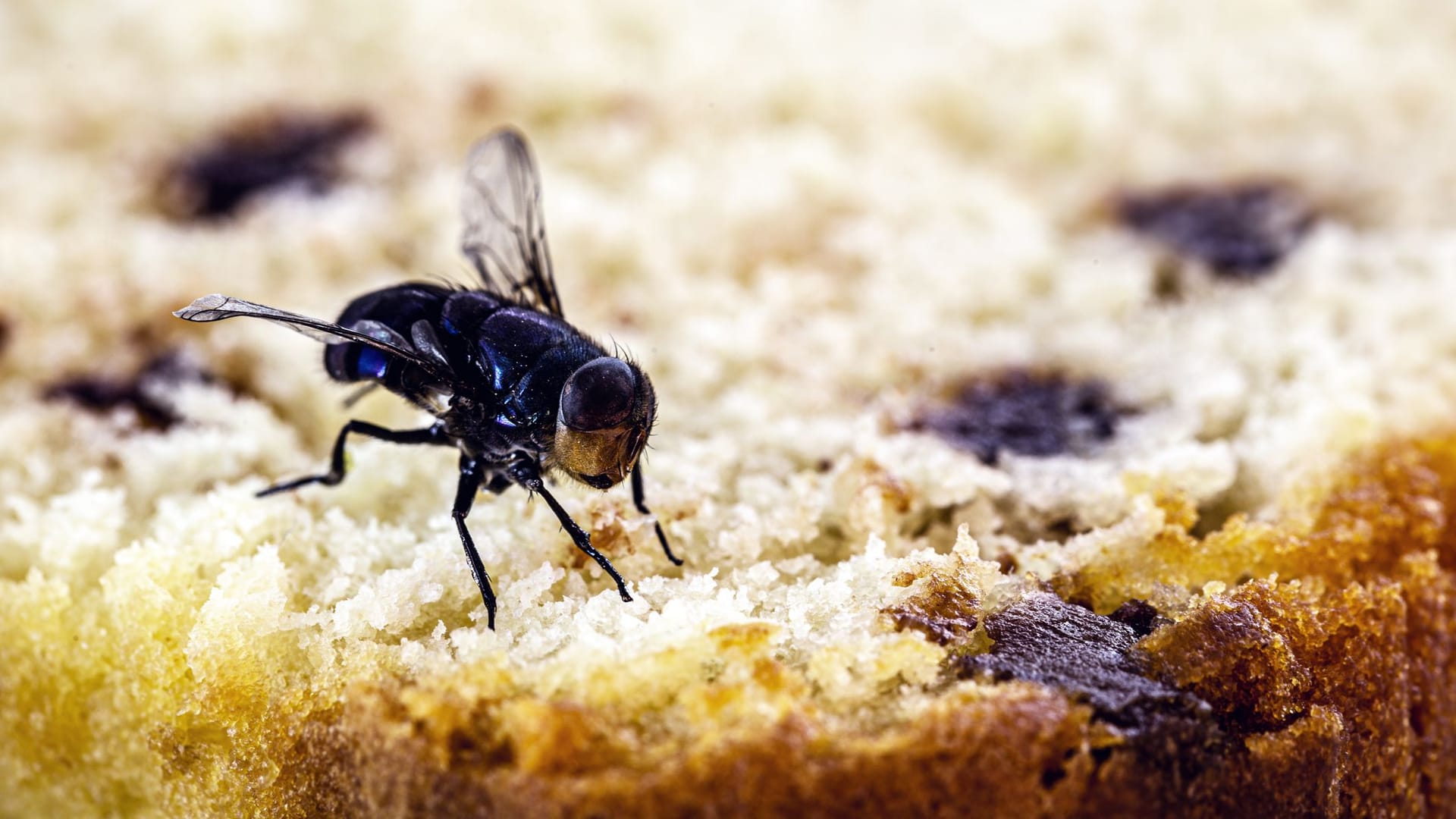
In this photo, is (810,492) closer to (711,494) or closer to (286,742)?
(711,494)

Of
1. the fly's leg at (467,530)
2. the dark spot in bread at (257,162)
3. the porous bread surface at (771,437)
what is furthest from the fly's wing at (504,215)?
the dark spot in bread at (257,162)

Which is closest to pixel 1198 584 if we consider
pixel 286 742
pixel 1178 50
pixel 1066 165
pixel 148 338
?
pixel 286 742

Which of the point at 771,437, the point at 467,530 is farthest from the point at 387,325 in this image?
the point at 771,437

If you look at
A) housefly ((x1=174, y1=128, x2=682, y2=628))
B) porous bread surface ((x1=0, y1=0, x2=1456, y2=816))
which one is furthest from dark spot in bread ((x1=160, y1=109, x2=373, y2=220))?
housefly ((x1=174, y1=128, x2=682, y2=628))

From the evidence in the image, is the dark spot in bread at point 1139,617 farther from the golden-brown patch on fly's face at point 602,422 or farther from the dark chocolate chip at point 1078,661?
the golden-brown patch on fly's face at point 602,422

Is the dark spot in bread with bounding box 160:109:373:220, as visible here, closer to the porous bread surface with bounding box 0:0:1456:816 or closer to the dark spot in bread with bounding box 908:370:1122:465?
the porous bread surface with bounding box 0:0:1456:816
